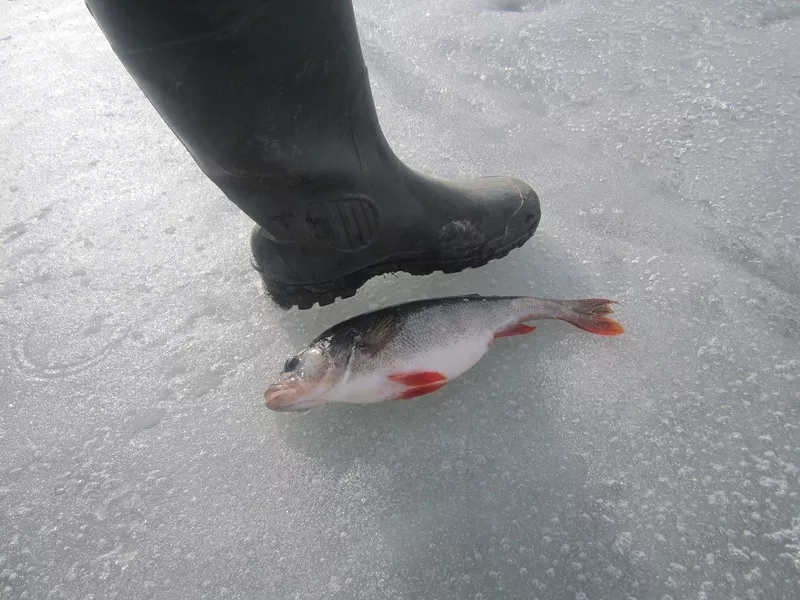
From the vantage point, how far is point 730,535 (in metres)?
1.04

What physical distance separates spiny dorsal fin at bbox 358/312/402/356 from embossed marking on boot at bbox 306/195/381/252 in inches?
7.3

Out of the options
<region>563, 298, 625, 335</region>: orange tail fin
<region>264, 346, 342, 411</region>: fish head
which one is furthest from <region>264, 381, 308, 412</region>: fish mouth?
<region>563, 298, 625, 335</region>: orange tail fin

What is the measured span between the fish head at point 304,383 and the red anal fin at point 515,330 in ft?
1.26

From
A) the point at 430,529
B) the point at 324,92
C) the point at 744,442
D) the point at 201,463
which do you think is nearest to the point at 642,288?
the point at 744,442

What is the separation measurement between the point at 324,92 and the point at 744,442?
107cm

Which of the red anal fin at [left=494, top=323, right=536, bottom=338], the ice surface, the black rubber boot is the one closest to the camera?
the black rubber boot

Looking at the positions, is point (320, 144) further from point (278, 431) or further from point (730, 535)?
point (730, 535)

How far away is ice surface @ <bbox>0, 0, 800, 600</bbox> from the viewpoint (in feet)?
3.53

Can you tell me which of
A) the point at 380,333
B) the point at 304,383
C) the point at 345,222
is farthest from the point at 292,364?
the point at 345,222

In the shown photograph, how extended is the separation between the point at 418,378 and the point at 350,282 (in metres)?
0.32

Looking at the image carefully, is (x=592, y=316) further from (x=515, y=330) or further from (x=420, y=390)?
(x=420, y=390)

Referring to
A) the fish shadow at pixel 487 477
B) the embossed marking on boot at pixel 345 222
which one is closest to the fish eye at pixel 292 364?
the fish shadow at pixel 487 477

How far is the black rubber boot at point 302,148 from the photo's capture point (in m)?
0.95

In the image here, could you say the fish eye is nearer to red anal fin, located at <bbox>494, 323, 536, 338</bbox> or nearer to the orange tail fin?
red anal fin, located at <bbox>494, 323, 536, 338</bbox>
